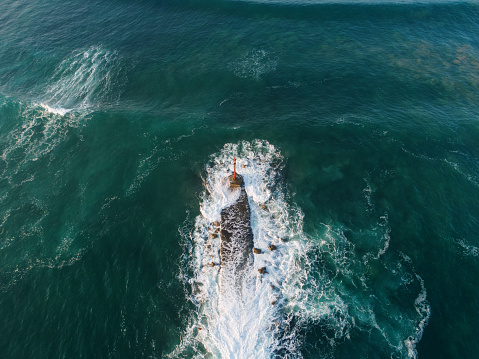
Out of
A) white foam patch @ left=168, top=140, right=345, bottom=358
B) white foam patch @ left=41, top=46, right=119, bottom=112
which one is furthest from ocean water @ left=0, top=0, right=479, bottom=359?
white foam patch @ left=41, top=46, right=119, bottom=112

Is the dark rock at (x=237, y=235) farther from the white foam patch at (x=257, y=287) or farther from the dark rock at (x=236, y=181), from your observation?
the dark rock at (x=236, y=181)

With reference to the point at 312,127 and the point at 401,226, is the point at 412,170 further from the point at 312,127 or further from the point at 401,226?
the point at 312,127

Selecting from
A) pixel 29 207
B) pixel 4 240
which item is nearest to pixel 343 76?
pixel 29 207

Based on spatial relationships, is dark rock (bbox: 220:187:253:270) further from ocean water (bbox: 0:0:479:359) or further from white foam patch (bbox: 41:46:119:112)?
white foam patch (bbox: 41:46:119:112)

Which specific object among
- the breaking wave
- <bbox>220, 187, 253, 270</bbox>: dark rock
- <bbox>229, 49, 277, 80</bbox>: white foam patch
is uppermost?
<bbox>229, 49, 277, 80</bbox>: white foam patch

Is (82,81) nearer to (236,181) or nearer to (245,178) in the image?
(236,181)

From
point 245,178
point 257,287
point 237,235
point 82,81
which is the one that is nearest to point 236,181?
point 245,178
